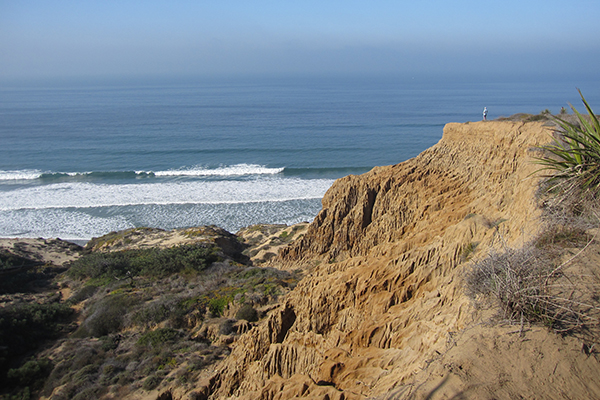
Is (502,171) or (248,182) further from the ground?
(502,171)

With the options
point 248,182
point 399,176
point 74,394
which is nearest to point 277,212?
point 248,182

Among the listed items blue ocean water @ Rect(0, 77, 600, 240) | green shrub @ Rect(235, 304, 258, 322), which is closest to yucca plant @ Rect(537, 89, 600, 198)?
green shrub @ Rect(235, 304, 258, 322)

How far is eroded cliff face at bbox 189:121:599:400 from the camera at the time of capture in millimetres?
4992

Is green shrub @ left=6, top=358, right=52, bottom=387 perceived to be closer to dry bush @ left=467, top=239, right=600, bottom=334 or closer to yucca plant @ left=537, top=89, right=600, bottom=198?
dry bush @ left=467, top=239, right=600, bottom=334

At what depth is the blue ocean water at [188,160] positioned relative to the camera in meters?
34.5

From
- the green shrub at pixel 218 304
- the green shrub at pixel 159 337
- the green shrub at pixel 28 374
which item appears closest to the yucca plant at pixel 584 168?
the green shrub at pixel 218 304

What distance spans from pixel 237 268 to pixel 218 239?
5.11 meters

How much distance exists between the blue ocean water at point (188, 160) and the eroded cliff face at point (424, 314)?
68.7ft

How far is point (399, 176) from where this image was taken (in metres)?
16.0

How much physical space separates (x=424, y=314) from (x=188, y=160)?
45498 mm

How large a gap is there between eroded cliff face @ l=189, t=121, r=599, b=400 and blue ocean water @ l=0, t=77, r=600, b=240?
21.0 metres

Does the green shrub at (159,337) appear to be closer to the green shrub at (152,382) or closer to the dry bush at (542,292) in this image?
the green shrub at (152,382)

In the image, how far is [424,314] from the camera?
301 inches

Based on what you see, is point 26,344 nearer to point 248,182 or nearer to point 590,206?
point 590,206
